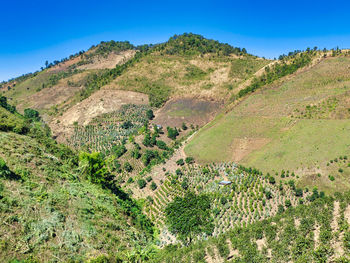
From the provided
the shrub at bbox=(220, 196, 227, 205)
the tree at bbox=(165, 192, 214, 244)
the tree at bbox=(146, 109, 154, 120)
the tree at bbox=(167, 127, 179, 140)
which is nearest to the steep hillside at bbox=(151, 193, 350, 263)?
the tree at bbox=(165, 192, 214, 244)

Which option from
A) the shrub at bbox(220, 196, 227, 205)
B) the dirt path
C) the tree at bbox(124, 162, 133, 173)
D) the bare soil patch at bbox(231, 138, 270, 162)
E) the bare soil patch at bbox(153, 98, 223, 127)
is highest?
the bare soil patch at bbox(153, 98, 223, 127)

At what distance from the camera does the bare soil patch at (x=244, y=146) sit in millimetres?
51344

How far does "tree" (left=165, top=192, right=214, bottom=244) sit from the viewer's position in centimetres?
2611

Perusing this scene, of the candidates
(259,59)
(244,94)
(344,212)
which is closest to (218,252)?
(344,212)

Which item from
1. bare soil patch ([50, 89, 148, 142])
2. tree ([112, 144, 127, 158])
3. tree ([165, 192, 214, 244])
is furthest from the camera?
bare soil patch ([50, 89, 148, 142])

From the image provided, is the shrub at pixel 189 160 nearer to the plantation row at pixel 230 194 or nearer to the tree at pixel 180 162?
the tree at pixel 180 162

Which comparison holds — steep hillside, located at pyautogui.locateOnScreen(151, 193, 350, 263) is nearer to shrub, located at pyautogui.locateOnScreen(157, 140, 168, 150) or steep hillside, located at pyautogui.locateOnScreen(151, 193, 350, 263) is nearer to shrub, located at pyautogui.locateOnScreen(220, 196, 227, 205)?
shrub, located at pyautogui.locateOnScreen(220, 196, 227, 205)

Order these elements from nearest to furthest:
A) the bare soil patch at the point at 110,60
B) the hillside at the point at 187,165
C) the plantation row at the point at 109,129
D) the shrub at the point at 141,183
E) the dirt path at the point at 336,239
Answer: the dirt path at the point at 336,239
the hillside at the point at 187,165
the shrub at the point at 141,183
the plantation row at the point at 109,129
the bare soil patch at the point at 110,60

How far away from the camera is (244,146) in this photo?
5375cm

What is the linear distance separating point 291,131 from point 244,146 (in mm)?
11070

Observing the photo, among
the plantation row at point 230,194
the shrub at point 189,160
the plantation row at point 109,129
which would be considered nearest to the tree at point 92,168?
the plantation row at point 230,194

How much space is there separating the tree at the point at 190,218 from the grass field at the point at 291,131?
72.8 ft

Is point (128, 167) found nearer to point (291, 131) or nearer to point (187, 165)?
point (187, 165)

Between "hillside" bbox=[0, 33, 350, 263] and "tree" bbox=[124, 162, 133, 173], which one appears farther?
"tree" bbox=[124, 162, 133, 173]
